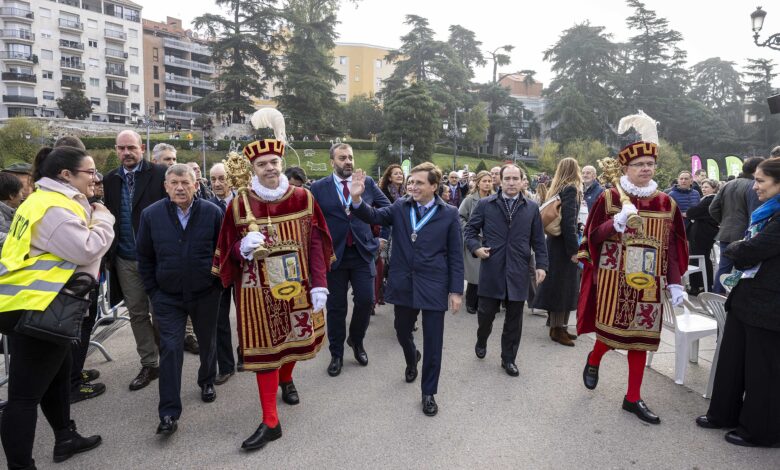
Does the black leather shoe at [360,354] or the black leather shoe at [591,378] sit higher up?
the black leather shoe at [591,378]

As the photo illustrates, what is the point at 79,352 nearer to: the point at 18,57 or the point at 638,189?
the point at 638,189

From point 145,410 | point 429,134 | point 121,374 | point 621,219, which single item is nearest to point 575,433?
point 621,219

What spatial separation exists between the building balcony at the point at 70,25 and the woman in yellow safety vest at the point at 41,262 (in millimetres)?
76338

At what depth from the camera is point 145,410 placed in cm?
434

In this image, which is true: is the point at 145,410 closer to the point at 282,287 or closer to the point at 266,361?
the point at 266,361

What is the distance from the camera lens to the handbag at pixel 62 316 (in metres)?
2.87

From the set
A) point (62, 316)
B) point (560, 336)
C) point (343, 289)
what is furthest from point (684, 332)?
point (62, 316)

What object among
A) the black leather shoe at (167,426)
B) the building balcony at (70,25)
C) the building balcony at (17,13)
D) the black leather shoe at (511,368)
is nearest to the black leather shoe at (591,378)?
the black leather shoe at (511,368)

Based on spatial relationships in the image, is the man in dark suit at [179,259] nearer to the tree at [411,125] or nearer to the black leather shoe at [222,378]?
the black leather shoe at [222,378]

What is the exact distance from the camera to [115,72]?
2689 inches

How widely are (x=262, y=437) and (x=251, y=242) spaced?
1418 mm

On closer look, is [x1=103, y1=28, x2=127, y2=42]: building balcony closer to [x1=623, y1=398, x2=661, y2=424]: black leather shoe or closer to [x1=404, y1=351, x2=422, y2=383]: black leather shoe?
[x1=404, y1=351, x2=422, y2=383]: black leather shoe

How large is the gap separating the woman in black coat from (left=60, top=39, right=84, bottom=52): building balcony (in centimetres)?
7507

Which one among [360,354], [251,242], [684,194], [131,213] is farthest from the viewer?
[684,194]
